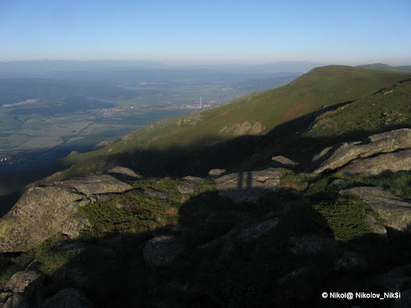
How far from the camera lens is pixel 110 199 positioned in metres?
17.5

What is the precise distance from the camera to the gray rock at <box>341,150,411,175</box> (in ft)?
55.3

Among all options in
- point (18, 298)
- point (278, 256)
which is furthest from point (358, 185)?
point (18, 298)

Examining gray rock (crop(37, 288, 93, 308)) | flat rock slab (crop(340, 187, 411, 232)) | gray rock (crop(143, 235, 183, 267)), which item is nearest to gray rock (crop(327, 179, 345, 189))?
flat rock slab (crop(340, 187, 411, 232))

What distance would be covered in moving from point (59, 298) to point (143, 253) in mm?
3777

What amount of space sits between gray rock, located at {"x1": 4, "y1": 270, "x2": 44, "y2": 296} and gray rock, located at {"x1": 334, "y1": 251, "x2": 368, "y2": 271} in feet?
37.4

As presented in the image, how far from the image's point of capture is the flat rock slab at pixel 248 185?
1798cm

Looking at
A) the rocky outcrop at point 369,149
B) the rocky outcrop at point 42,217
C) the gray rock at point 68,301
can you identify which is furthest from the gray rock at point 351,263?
the rocky outcrop at point 42,217

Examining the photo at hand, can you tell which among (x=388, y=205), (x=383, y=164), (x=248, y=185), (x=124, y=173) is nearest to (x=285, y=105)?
(x=124, y=173)

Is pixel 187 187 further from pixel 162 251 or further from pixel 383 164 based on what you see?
pixel 383 164

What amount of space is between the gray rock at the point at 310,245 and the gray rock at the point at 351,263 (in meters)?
0.61

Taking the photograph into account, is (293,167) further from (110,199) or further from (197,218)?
(110,199)

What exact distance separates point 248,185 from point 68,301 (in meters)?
13.4

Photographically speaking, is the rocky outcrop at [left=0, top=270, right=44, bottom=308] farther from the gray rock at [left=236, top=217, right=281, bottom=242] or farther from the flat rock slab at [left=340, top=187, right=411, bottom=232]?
the flat rock slab at [left=340, top=187, right=411, bottom=232]

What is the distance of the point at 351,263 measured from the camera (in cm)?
821
